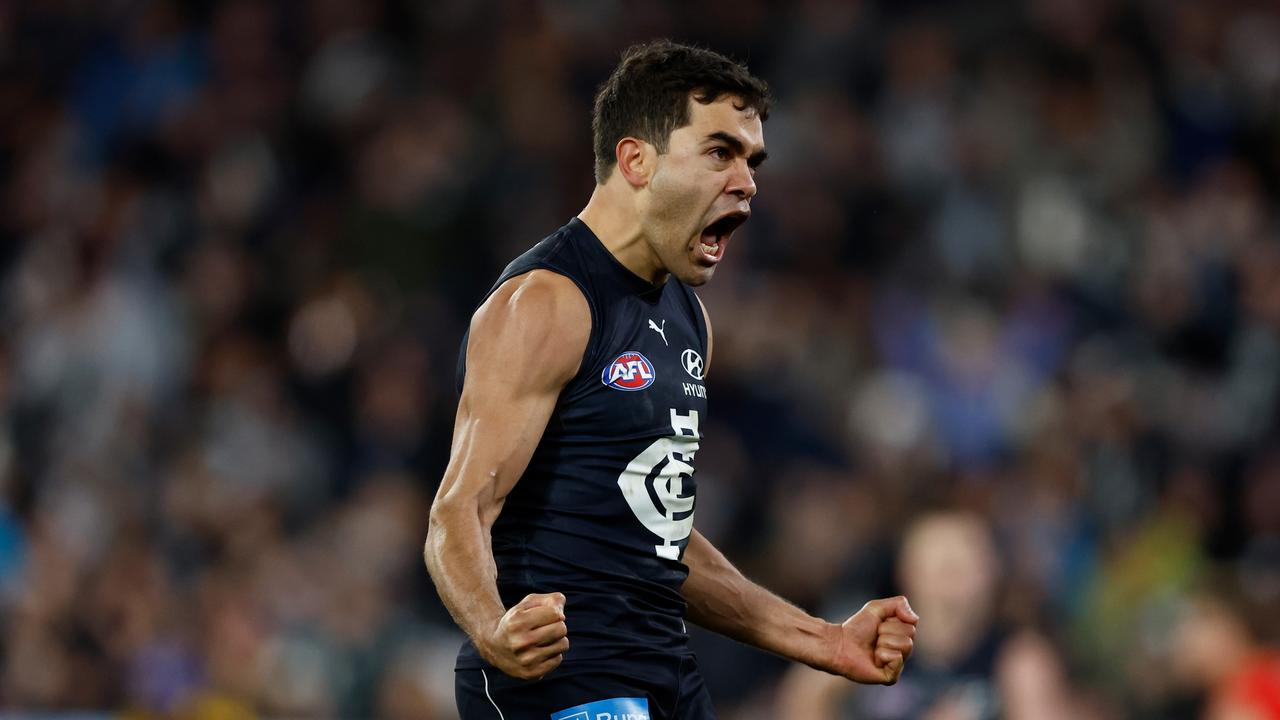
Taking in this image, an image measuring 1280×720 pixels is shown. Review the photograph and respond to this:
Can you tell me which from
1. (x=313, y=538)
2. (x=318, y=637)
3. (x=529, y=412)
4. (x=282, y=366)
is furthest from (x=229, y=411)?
(x=529, y=412)

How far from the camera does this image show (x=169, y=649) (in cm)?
941

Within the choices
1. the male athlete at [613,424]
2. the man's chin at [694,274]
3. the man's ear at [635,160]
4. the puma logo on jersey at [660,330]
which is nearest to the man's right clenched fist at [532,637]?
the male athlete at [613,424]

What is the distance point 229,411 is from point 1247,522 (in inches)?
221

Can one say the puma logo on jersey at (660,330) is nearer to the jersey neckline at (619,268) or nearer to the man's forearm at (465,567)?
the jersey neckline at (619,268)

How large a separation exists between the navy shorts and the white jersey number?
300 mm

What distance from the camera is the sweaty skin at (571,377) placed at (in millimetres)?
3607

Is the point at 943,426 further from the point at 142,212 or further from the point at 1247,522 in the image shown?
the point at 142,212

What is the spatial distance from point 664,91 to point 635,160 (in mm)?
173

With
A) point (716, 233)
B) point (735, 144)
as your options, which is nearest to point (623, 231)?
point (716, 233)

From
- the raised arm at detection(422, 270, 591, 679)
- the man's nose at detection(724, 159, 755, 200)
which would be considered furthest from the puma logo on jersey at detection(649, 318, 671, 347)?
the man's nose at detection(724, 159, 755, 200)

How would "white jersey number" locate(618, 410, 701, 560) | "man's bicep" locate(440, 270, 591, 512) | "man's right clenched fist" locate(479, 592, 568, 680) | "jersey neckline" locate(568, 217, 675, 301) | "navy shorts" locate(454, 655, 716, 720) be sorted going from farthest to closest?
"jersey neckline" locate(568, 217, 675, 301) → "white jersey number" locate(618, 410, 701, 560) → "navy shorts" locate(454, 655, 716, 720) → "man's bicep" locate(440, 270, 591, 512) → "man's right clenched fist" locate(479, 592, 568, 680)

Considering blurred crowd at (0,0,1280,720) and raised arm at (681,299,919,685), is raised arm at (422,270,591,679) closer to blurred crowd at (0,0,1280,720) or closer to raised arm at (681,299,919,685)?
raised arm at (681,299,919,685)

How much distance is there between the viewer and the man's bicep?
3762 mm

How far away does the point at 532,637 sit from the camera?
3406 millimetres
